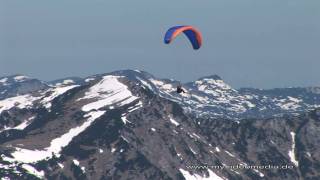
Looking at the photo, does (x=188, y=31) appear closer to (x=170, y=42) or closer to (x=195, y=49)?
(x=195, y=49)

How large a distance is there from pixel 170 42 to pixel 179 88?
1082cm

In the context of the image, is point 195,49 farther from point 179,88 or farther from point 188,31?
point 179,88

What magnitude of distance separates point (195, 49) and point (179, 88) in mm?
19211

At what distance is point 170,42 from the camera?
172 meters

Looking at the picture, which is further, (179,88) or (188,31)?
(188,31)

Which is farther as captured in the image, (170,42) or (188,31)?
(188,31)

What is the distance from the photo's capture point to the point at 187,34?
19425cm

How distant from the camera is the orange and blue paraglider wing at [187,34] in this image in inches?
6944

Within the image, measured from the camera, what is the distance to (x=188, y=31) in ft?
629

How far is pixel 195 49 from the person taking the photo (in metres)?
188

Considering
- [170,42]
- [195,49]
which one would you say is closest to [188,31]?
[195,49]

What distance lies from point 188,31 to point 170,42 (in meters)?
20.5

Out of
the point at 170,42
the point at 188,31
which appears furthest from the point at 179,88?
the point at 188,31

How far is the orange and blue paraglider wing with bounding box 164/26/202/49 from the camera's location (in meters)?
176
